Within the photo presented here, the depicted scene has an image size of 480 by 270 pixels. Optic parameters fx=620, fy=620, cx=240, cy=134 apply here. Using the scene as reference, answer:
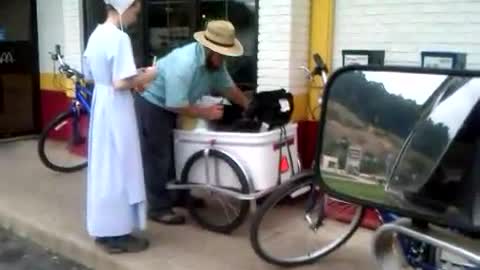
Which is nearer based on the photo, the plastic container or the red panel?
the plastic container

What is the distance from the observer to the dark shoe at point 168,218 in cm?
492

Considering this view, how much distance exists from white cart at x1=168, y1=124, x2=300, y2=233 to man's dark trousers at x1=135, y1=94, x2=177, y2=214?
74 millimetres

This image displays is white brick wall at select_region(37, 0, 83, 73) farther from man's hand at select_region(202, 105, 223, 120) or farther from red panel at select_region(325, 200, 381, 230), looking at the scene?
red panel at select_region(325, 200, 381, 230)

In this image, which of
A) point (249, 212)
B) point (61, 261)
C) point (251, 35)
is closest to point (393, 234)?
point (249, 212)

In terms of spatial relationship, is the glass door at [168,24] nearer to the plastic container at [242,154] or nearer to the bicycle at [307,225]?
the plastic container at [242,154]

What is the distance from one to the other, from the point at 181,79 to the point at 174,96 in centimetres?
13

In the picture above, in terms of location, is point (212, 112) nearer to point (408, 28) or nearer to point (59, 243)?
point (59, 243)

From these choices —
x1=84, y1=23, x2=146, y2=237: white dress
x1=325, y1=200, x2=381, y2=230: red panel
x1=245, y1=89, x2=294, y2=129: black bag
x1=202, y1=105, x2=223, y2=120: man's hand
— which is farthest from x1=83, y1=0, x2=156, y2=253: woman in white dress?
x1=325, y1=200, x2=381, y2=230: red panel

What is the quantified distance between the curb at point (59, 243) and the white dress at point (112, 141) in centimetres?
21

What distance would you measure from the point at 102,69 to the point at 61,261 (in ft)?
5.01

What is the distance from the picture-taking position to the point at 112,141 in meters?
4.16

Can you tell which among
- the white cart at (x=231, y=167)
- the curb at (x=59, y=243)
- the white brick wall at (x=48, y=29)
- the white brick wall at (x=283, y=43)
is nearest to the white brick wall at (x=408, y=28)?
the white brick wall at (x=283, y=43)

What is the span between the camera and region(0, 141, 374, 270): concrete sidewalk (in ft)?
13.7

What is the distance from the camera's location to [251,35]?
19.4ft
